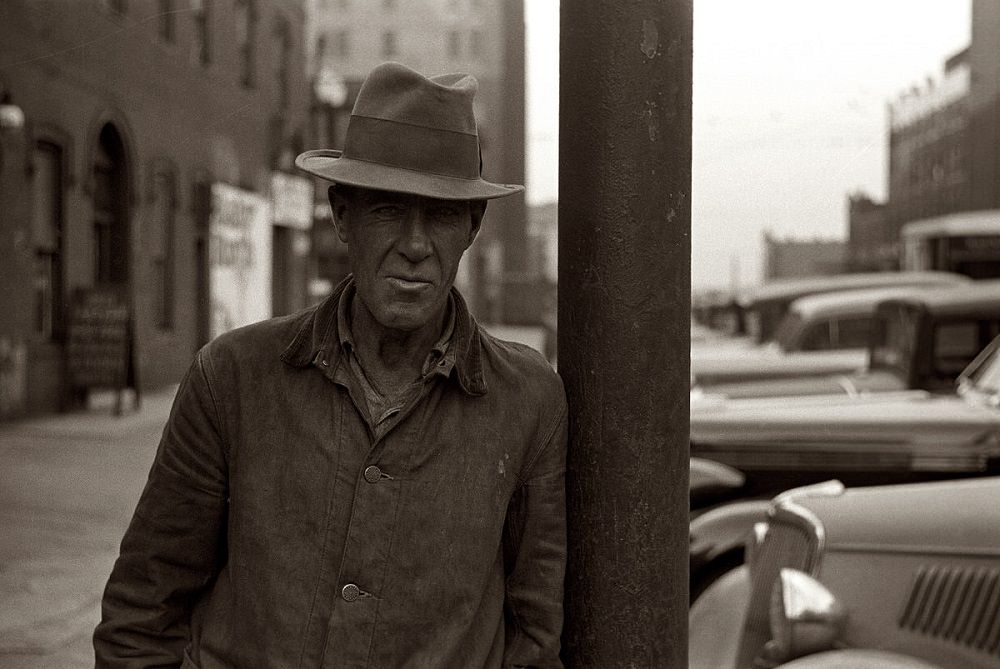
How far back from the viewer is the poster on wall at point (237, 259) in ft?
15.3

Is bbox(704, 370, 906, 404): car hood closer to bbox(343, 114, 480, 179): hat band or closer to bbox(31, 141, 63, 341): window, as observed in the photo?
bbox(31, 141, 63, 341): window

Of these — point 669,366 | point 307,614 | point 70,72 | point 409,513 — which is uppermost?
point 70,72

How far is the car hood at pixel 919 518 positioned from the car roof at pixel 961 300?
13.1ft

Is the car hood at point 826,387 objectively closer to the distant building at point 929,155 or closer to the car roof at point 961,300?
the car roof at point 961,300

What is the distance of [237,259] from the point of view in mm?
5043

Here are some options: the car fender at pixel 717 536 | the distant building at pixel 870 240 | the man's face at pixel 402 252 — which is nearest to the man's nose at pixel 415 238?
the man's face at pixel 402 252

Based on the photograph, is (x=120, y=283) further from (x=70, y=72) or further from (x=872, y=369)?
(x=872, y=369)

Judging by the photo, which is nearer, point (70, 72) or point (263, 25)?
point (70, 72)

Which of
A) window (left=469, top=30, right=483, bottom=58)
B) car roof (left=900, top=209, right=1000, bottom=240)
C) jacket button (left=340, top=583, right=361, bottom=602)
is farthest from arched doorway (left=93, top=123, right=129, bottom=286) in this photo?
window (left=469, top=30, right=483, bottom=58)

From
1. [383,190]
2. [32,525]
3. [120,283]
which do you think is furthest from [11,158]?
[383,190]

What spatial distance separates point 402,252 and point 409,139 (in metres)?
0.18

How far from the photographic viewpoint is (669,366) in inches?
75.5

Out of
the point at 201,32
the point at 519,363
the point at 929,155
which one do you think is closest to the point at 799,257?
the point at 201,32

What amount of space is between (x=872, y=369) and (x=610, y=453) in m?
7.22
